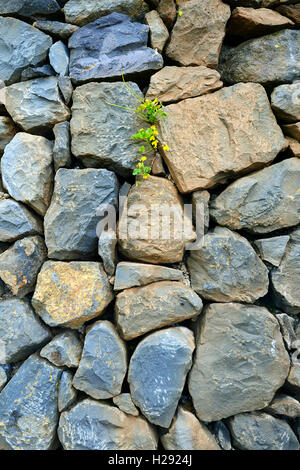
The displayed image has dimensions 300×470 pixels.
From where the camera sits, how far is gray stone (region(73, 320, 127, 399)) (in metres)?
1.74

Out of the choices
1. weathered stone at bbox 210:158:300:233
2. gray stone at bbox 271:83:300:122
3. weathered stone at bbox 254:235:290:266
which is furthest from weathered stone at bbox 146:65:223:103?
weathered stone at bbox 254:235:290:266

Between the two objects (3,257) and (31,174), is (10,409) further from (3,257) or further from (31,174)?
(31,174)

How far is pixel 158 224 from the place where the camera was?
180 cm

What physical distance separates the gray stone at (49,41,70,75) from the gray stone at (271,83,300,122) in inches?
59.5

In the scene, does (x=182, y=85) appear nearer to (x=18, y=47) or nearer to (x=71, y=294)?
(x=18, y=47)

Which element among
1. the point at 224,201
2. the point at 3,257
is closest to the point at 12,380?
the point at 3,257

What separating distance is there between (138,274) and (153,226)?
0.32m

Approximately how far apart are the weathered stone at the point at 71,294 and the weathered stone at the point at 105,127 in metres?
0.72

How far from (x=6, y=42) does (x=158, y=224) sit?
1.80m

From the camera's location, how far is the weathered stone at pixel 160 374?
1684 mm

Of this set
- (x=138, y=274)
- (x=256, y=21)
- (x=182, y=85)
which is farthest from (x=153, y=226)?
(x=256, y=21)

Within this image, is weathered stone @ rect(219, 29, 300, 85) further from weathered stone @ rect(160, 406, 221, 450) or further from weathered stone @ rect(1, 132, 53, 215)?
weathered stone @ rect(160, 406, 221, 450)

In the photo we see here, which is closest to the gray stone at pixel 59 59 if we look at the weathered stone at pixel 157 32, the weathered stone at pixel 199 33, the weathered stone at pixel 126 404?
the weathered stone at pixel 157 32

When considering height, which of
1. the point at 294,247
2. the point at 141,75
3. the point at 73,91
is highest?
the point at 141,75
